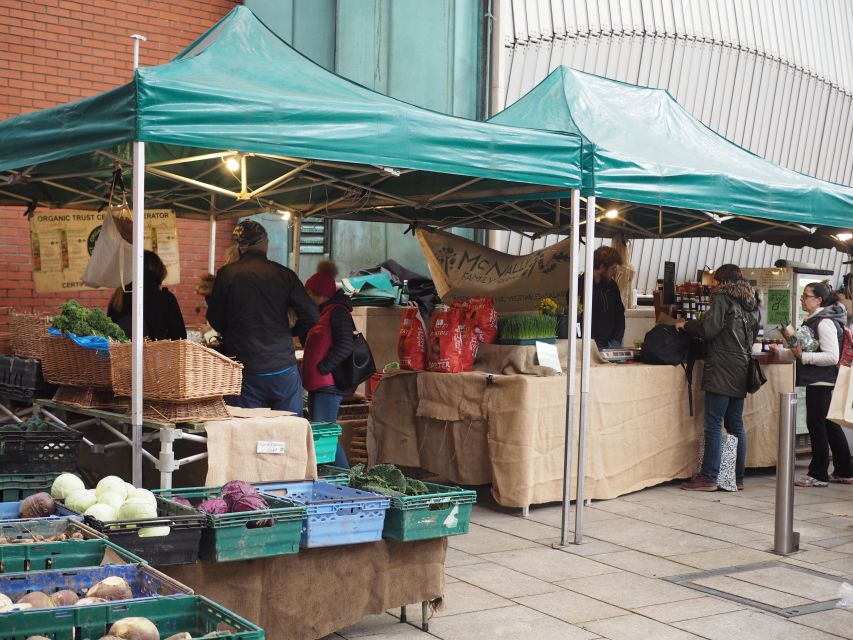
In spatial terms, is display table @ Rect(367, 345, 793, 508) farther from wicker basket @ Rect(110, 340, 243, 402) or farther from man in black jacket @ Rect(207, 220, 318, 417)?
wicker basket @ Rect(110, 340, 243, 402)

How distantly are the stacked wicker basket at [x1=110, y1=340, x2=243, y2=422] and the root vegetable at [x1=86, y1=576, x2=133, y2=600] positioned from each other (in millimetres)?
2446

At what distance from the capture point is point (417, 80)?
12953mm

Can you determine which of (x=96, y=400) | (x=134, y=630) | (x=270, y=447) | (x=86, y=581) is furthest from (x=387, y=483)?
(x=134, y=630)

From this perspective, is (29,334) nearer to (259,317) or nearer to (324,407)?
(259,317)

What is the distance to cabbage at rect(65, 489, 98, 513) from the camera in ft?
14.2

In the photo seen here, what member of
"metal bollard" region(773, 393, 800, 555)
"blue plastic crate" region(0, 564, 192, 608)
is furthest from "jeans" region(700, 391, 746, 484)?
"blue plastic crate" region(0, 564, 192, 608)

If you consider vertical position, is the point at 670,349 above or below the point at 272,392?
above

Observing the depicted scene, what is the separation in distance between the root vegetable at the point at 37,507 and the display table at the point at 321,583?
565 mm

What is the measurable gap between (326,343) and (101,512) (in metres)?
3.94

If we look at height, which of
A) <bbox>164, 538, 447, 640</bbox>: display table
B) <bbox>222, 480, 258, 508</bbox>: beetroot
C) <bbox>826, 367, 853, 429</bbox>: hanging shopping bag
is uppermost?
<bbox>826, 367, 853, 429</bbox>: hanging shopping bag

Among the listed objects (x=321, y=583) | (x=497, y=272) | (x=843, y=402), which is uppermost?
(x=497, y=272)

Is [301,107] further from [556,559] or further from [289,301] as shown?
[556,559]

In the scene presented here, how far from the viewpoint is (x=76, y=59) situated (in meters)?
10.9

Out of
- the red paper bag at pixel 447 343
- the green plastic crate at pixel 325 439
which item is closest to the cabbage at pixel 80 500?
the green plastic crate at pixel 325 439
